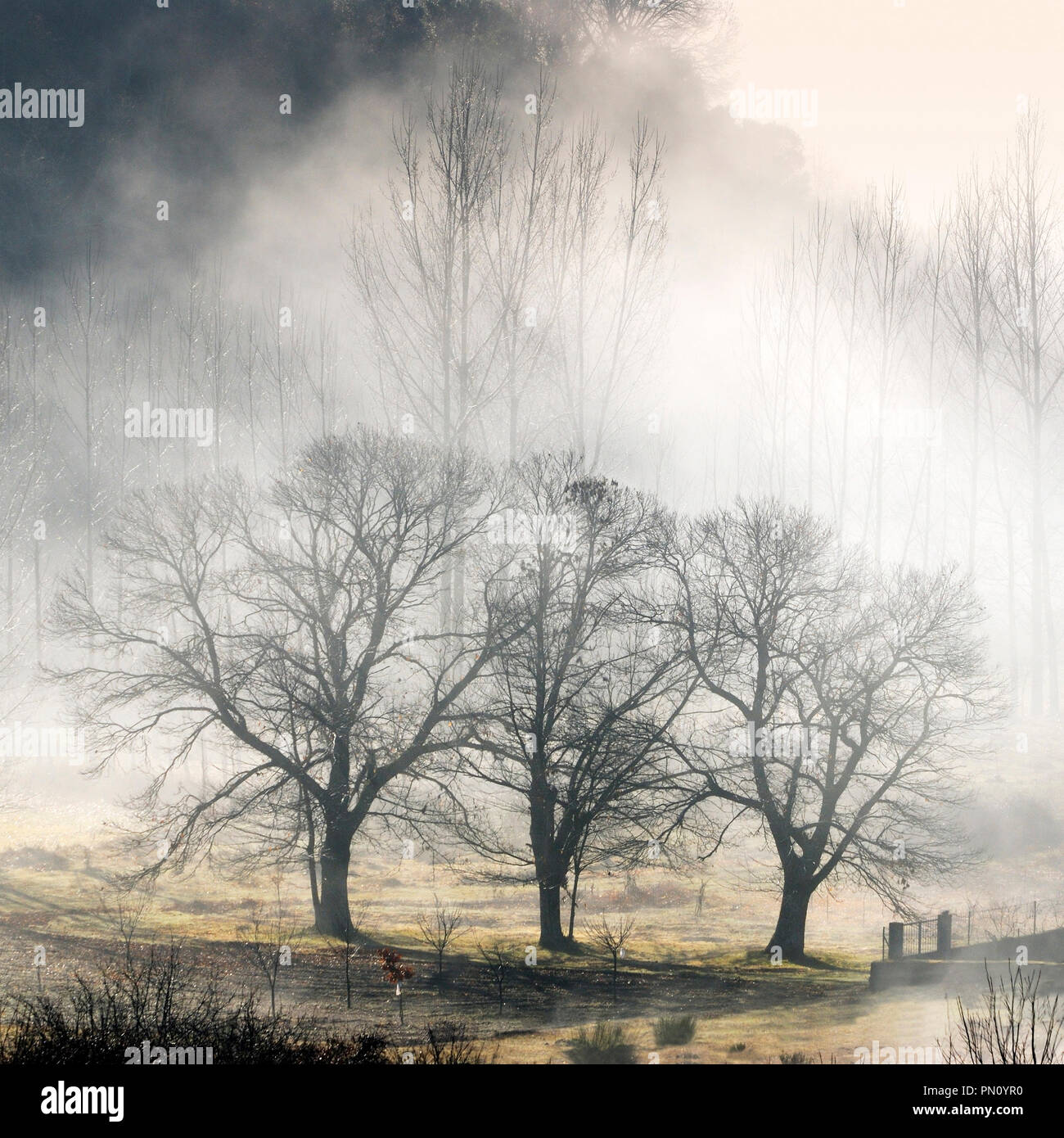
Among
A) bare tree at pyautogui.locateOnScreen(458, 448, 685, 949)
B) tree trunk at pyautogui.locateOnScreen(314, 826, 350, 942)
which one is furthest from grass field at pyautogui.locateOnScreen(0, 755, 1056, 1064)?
bare tree at pyautogui.locateOnScreen(458, 448, 685, 949)

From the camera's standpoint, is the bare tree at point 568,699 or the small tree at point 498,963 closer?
the small tree at point 498,963

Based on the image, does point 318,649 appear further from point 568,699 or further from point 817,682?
point 817,682

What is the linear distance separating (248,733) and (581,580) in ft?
27.3

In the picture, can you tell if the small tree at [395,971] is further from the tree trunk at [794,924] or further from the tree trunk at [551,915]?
the tree trunk at [794,924]

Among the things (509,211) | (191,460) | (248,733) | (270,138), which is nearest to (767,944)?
(248,733)

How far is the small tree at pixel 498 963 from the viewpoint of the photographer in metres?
19.0

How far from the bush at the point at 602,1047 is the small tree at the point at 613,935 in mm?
3569

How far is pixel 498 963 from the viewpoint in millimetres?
21219

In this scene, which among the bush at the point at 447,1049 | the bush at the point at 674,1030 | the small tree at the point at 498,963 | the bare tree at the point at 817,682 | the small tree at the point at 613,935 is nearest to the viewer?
the bush at the point at 447,1049

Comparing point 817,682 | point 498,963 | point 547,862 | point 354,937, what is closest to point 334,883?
point 354,937

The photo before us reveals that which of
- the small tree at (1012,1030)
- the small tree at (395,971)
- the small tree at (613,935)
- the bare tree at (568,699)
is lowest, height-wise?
the small tree at (613,935)

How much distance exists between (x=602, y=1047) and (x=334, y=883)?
10.4m

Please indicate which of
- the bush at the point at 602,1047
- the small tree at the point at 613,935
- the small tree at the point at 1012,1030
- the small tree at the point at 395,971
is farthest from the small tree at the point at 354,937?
the small tree at the point at 1012,1030
